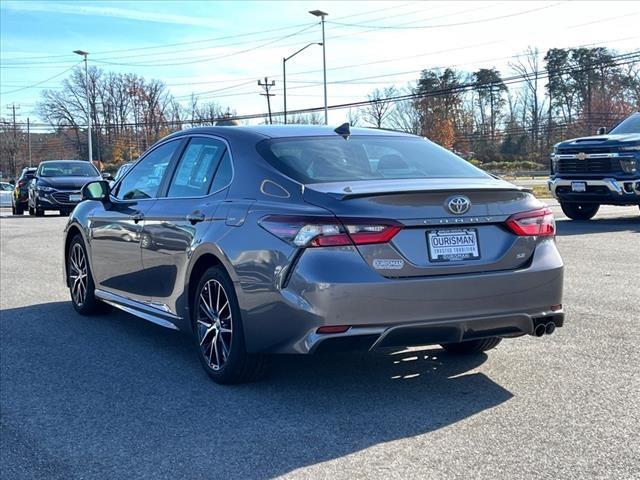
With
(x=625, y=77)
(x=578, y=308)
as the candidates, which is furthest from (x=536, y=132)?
(x=578, y=308)

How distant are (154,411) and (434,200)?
1964mm

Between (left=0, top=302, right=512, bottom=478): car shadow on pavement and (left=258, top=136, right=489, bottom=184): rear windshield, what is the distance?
128 centimetres

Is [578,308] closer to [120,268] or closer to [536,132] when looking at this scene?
[120,268]

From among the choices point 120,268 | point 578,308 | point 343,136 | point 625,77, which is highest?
point 625,77

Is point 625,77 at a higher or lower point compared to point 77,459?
higher

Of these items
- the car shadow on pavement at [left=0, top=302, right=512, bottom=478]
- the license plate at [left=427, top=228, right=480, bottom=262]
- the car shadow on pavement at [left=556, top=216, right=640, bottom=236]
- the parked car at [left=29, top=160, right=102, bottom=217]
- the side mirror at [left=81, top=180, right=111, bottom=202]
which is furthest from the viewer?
the parked car at [left=29, top=160, right=102, bottom=217]

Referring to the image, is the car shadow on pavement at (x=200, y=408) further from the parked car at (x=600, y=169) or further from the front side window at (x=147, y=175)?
the parked car at (x=600, y=169)

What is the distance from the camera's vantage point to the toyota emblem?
439 cm

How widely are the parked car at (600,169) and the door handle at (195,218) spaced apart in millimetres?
10909

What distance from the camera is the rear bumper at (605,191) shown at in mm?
14195

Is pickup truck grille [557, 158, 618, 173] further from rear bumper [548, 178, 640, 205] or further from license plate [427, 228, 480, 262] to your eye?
license plate [427, 228, 480, 262]

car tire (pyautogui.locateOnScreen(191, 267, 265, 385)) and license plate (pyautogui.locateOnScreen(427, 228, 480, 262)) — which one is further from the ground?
license plate (pyautogui.locateOnScreen(427, 228, 480, 262))

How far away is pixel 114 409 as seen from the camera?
4531 mm

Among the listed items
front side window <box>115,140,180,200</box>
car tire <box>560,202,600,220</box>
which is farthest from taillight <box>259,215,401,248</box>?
car tire <box>560,202,600,220</box>
